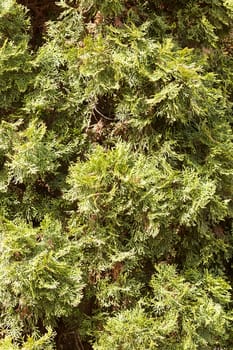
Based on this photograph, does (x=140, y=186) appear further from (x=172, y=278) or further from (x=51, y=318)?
(x=51, y=318)

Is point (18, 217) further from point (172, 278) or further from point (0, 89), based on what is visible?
point (172, 278)

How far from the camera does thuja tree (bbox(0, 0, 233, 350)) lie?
6.46ft

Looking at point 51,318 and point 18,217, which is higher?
point 18,217

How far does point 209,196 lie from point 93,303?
0.84m

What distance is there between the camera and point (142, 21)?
2.27 meters

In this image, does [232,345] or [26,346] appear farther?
[232,345]

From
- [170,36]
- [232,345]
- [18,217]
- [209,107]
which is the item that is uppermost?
[170,36]

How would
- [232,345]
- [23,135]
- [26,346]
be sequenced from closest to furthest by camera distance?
1. [26,346]
2. [23,135]
3. [232,345]

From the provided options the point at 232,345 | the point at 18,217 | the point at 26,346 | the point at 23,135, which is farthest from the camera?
the point at 232,345

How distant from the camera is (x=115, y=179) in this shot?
1.99 meters

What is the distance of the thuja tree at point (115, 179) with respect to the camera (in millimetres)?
1968

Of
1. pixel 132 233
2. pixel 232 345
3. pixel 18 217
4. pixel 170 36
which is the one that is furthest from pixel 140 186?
pixel 232 345

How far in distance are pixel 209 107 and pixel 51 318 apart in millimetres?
1321

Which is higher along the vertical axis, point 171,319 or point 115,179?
point 115,179
